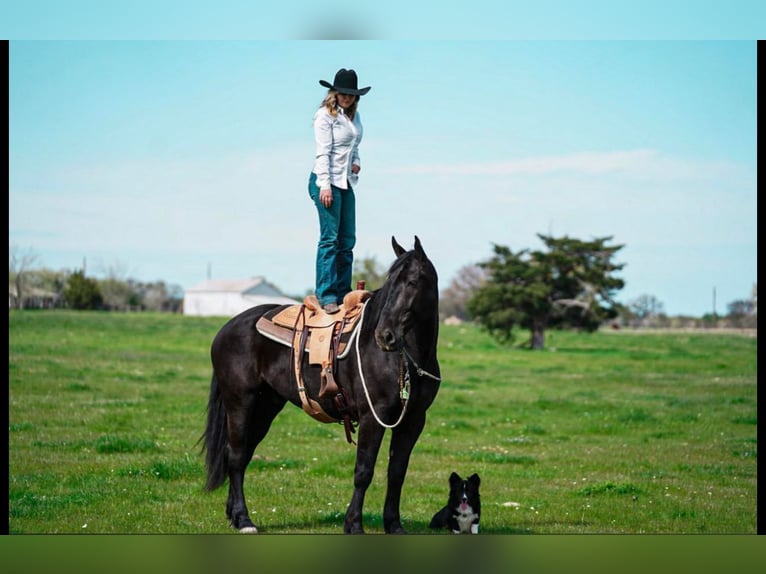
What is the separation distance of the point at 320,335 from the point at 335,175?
4.27 ft

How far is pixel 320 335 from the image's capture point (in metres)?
8.19

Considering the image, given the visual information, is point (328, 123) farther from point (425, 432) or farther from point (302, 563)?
point (425, 432)

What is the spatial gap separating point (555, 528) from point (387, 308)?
9.41ft

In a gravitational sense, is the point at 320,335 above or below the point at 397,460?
above

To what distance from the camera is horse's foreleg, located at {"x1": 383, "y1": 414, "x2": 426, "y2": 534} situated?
25.8 ft

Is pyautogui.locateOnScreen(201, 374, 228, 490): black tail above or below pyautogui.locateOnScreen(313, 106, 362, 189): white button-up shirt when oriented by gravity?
below

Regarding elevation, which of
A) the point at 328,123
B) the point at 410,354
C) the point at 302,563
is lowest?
the point at 302,563

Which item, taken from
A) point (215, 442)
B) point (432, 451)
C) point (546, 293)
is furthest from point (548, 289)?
point (215, 442)

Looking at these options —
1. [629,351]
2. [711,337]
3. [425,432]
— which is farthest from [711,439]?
[711,337]

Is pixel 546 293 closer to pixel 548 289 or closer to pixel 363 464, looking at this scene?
pixel 548 289

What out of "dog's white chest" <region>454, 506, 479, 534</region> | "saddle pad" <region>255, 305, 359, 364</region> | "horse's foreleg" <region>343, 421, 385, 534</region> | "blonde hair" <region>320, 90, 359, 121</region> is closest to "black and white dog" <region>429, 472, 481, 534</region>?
"dog's white chest" <region>454, 506, 479, 534</region>

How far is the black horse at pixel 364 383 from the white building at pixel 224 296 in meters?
35.0

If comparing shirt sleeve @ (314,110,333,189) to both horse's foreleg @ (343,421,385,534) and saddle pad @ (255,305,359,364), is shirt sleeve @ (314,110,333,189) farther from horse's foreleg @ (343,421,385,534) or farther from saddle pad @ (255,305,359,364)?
horse's foreleg @ (343,421,385,534)

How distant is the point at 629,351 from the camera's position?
3609 centimetres
